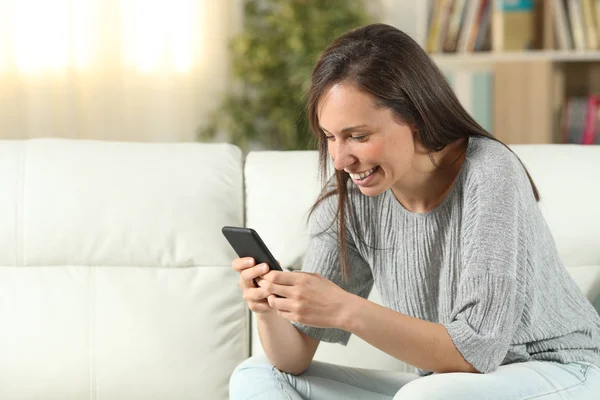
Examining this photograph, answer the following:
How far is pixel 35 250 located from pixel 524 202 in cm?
108

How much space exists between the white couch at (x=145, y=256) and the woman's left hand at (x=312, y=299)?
57cm

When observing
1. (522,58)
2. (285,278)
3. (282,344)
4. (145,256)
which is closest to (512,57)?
(522,58)

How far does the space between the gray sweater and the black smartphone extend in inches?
9.1

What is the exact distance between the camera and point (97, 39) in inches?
134

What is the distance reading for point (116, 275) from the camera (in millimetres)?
1896

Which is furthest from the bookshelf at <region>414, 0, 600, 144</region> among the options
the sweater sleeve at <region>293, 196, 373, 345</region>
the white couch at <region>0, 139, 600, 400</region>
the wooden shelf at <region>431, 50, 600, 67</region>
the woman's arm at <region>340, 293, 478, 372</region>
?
the woman's arm at <region>340, 293, 478, 372</region>

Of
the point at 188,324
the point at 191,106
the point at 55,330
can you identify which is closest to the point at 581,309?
the point at 188,324

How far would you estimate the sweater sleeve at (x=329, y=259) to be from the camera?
1561 millimetres

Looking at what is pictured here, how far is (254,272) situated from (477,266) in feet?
1.13

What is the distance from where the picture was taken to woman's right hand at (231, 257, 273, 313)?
1.34 m

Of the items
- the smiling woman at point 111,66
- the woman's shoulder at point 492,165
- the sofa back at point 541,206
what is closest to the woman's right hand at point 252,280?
the woman's shoulder at point 492,165

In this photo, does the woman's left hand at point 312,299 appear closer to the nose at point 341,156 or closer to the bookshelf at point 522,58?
the nose at point 341,156

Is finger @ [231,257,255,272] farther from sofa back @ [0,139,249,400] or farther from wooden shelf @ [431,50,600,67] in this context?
wooden shelf @ [431,50,600,67]

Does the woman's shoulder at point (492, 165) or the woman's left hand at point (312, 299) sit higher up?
the woman's shoulder at point (492, 165)
